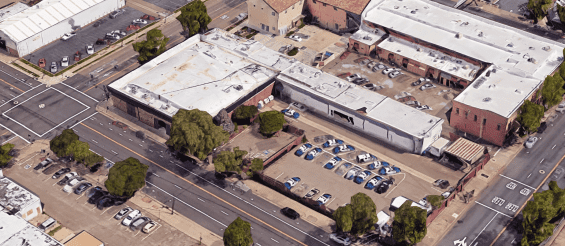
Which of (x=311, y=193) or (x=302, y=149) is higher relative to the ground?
(x=302, y=149)

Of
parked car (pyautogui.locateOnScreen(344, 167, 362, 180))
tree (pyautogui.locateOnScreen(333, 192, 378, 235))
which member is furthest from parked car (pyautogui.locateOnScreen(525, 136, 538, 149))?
tree (pyautogui.locateOnScreen(333, 192, 378, 235))

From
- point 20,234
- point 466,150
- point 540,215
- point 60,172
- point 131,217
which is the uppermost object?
point 540,215

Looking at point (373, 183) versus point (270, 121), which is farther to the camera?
point (270, 121)

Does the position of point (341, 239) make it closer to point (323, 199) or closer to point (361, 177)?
point (323, 199)

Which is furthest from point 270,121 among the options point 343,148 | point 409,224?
point 409,224

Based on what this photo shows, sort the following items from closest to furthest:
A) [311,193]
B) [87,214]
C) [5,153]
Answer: [87,214] < [311,193] < [5,153]

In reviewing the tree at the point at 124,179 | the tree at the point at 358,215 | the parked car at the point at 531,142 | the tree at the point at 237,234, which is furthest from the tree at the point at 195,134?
the parked car at the point at 531,142

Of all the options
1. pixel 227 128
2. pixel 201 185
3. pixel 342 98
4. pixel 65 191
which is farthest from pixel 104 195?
pixel 342 98
